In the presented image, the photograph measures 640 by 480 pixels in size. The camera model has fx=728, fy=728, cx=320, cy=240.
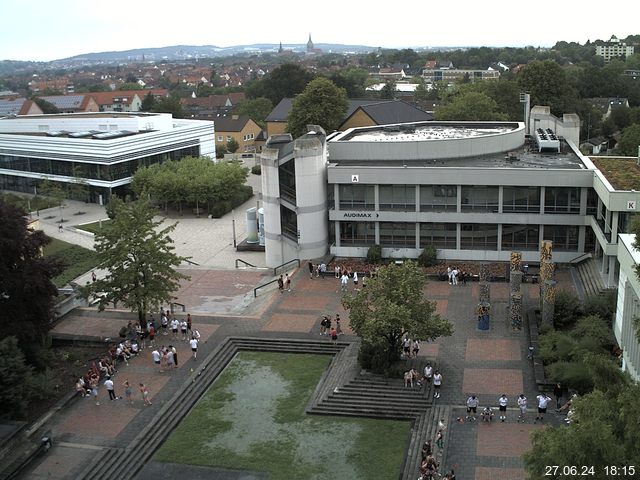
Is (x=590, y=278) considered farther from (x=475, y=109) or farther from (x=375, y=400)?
(x=475, y=109)

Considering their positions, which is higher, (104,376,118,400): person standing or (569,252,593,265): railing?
(569,252,593,265): railing

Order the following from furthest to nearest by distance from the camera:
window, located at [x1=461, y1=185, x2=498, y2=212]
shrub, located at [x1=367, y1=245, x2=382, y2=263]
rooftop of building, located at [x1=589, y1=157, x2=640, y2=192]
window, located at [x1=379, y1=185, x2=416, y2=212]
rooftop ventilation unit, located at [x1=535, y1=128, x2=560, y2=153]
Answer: rooftop ventilation unit, located at [x1=535, y1=128, x2=560, y2=153], shrub, located at [x1=367, y1=245, x2=382, y2=263], window, located at [x1=379, y1=185, x2=416, y2=212], window, located at [x1=461, y1=185, x2=498, y2=212], rooftop of building, located at [x1=589, y1=157, x2=640, y2=192]

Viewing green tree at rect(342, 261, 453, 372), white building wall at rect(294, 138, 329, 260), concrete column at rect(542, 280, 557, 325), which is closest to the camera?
green tree at rect(342, 261, 453, 372)

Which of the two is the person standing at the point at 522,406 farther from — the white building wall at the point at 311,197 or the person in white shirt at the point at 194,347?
the white building wall at the point at 311,197

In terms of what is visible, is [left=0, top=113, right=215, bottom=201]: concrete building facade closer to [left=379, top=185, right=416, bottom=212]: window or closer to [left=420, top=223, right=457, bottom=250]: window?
[left=379, top=185, right=416, bottom=212]: window

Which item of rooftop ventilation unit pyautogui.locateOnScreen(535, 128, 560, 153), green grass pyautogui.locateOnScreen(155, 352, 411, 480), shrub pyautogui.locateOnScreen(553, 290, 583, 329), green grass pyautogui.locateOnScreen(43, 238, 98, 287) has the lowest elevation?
green grass pyautogui.locateOnScreen(43, 238, 98, 287)

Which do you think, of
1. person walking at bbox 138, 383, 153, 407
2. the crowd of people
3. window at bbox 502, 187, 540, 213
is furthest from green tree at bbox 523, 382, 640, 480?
window at bbox 502, 187, 540, 213

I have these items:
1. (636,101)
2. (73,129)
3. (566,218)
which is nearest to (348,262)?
(566,218)

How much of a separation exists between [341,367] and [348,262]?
50.8 ft

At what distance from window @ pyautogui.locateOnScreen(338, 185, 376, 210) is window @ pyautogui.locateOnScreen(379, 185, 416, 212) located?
70 centimetres

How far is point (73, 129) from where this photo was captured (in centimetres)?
8700

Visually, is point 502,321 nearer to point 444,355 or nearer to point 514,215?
point 444,355

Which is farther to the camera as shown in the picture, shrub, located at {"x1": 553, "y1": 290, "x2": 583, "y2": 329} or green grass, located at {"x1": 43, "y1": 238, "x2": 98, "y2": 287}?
green grass, located at {"x1": 43, "y1": 238, "x2": 98, "y2": 287}

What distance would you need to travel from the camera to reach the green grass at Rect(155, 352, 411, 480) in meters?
25.3
